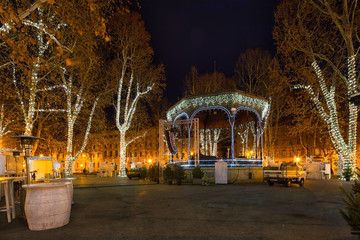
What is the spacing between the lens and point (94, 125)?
27.8m

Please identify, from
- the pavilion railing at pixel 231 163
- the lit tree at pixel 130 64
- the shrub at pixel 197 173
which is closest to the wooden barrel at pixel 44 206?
the shrub at pixel 197 173

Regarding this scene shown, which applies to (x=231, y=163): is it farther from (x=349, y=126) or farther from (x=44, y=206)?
(x=44, y=206)

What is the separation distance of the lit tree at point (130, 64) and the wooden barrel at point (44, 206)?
67.8 ft

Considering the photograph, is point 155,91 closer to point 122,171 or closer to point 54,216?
point 122,171

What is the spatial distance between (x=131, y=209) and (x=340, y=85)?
27546 mm

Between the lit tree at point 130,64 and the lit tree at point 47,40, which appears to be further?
the lit tree at point 130,64

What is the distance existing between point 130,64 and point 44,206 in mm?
22205

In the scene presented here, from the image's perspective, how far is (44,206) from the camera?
225 inches

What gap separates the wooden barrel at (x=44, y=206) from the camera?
566 centimetres

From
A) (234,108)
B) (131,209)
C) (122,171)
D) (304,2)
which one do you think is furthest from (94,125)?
(304,2)

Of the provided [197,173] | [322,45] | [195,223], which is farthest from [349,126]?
[195,223]

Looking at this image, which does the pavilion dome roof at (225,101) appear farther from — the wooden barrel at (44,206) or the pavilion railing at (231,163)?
the wooden barrel at (44,206)

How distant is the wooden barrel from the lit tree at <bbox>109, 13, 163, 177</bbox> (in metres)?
20.7

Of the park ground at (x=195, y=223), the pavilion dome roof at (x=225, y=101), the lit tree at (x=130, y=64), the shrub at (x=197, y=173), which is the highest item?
the lit tree at (x=130, y=64)
